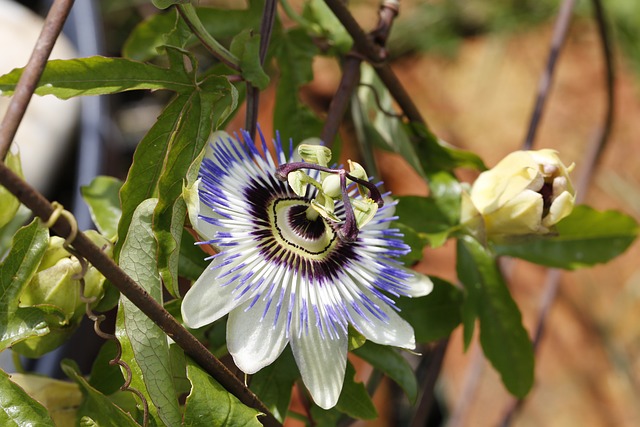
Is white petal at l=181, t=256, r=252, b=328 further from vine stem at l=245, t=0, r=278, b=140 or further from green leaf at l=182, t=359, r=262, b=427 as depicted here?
vine stem at l=245, t=0, r=278, b=140

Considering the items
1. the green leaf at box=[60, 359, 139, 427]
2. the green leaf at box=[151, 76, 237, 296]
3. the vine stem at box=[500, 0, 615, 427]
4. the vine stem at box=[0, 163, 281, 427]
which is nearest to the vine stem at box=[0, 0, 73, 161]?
the vine stem at box=[0, 163, 281, 427]

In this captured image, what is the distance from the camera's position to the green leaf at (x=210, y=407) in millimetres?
621

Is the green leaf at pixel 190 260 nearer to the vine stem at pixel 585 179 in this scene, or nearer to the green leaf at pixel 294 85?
the green leaf at pixel 294 85

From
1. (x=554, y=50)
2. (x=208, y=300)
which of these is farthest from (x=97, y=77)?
(x=554, y=50)

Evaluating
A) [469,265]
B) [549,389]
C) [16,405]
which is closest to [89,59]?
[16,405]

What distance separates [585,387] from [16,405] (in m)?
1.86

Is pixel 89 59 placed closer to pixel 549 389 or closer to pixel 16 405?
pixel 16 405

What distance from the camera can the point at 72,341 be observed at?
1656 mm

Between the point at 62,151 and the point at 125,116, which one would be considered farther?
the point at 125,116

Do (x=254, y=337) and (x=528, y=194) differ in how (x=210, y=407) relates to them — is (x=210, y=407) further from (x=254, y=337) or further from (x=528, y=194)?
(x=528, y=194)

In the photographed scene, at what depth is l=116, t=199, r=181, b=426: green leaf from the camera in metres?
0.62

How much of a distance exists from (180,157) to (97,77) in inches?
4.2

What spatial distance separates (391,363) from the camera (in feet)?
→ 2.57

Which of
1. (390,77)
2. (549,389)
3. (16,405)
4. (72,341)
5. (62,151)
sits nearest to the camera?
(16,405)
